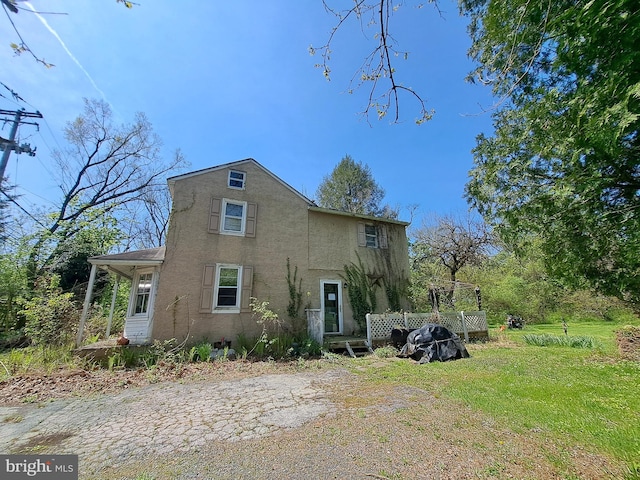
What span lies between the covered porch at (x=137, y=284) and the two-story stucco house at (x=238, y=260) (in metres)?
0.03

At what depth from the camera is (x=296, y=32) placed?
350 cm

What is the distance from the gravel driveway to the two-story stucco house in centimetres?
378

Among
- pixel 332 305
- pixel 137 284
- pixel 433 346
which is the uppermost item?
pixel 137 284

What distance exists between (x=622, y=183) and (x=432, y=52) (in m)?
6.25

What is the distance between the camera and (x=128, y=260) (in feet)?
27.7

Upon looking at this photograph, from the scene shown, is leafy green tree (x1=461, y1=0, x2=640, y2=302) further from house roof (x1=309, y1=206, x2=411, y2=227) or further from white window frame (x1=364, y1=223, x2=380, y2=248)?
white window frame (x1=364, y1=223, x2=380, y2=248)

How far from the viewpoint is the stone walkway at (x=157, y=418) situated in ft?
10.7

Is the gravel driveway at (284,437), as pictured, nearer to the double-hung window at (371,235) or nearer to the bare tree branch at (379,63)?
the bare tree branch at (379,63)

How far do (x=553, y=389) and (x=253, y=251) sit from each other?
8.93 m

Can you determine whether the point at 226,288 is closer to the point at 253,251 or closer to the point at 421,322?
the point at 253,251

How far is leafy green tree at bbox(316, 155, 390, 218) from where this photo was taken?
81.6 ft

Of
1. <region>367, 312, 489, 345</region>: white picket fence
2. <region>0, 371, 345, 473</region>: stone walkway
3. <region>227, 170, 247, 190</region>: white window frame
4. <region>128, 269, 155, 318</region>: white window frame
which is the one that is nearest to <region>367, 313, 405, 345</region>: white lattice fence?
<region>367, 312, 489, 345</region>: white picket fence

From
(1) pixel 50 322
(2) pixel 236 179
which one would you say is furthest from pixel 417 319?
(1) pixel 50 322

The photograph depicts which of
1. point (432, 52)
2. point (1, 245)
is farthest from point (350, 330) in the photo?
point (1, 245)
